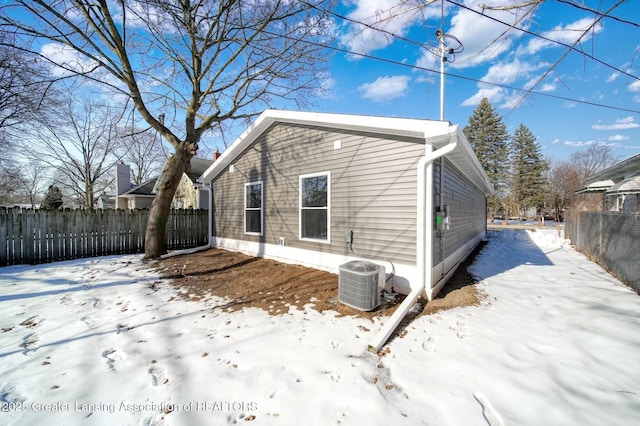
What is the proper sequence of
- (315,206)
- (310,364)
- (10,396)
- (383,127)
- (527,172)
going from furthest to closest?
(527,172) < (315,206) < (383,127) < (310,364) < (10,396)

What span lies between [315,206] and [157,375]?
4.28 metres

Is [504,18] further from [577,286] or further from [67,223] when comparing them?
[67,223]

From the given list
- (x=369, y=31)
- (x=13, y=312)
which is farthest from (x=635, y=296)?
(x=13, y=312)

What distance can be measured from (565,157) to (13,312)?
157 feet

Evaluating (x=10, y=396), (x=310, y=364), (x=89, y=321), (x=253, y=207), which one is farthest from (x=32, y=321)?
(x=253, y=207)

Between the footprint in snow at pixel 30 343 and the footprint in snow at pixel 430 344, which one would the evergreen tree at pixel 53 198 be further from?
the footprint in snow at pixel 430 344

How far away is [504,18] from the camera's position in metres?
2.96

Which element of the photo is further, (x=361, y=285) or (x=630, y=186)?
(x=630, y=186)

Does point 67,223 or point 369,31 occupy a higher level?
point 369,31

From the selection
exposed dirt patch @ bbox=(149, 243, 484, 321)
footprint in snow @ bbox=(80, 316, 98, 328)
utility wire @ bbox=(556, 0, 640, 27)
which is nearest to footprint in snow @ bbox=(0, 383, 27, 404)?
footprint in snow @ bbox=(80, 316, 98, 328)

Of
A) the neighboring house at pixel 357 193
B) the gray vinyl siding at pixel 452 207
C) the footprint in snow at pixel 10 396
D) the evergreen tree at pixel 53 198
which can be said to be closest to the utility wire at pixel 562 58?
the neighboring house at pixel 357 193

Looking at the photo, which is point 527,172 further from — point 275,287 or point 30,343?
point 30,343

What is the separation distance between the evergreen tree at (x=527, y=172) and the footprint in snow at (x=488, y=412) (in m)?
36.4

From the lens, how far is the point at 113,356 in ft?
9.20
